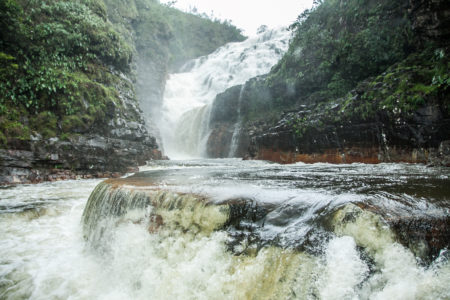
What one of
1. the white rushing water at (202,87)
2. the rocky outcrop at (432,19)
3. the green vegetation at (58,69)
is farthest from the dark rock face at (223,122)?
the rocky outcrop at (432,19)

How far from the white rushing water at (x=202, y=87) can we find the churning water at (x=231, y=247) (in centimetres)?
1639

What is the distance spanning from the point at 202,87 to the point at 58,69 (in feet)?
71.2

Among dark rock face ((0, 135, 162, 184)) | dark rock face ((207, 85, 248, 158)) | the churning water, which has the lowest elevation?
the churning water

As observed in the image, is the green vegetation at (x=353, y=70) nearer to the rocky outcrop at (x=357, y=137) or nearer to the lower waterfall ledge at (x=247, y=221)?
the rocky outcrop at (x=357, y=137)

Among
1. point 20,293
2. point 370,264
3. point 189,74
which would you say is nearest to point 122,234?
point 20,293

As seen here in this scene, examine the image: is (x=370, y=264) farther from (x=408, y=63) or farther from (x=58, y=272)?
(x=408, y=63)

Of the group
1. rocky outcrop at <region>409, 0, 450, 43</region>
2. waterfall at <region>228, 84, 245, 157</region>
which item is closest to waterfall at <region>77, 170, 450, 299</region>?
rocky outcrop at <region>409, 0, 450, 43</region>

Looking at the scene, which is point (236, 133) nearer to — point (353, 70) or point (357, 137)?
point (353, 70)

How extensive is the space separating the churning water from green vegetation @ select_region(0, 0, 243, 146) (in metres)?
4.63

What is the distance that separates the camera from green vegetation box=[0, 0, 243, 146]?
26.4 feet

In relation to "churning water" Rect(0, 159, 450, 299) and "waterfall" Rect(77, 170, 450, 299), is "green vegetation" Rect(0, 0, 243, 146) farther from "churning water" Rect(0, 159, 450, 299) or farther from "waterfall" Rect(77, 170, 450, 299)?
"waterfall" Rect(77, 170, 450, 299)

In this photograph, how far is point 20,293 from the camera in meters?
3.03

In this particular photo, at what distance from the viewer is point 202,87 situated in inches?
1202

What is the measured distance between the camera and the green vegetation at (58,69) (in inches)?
316
